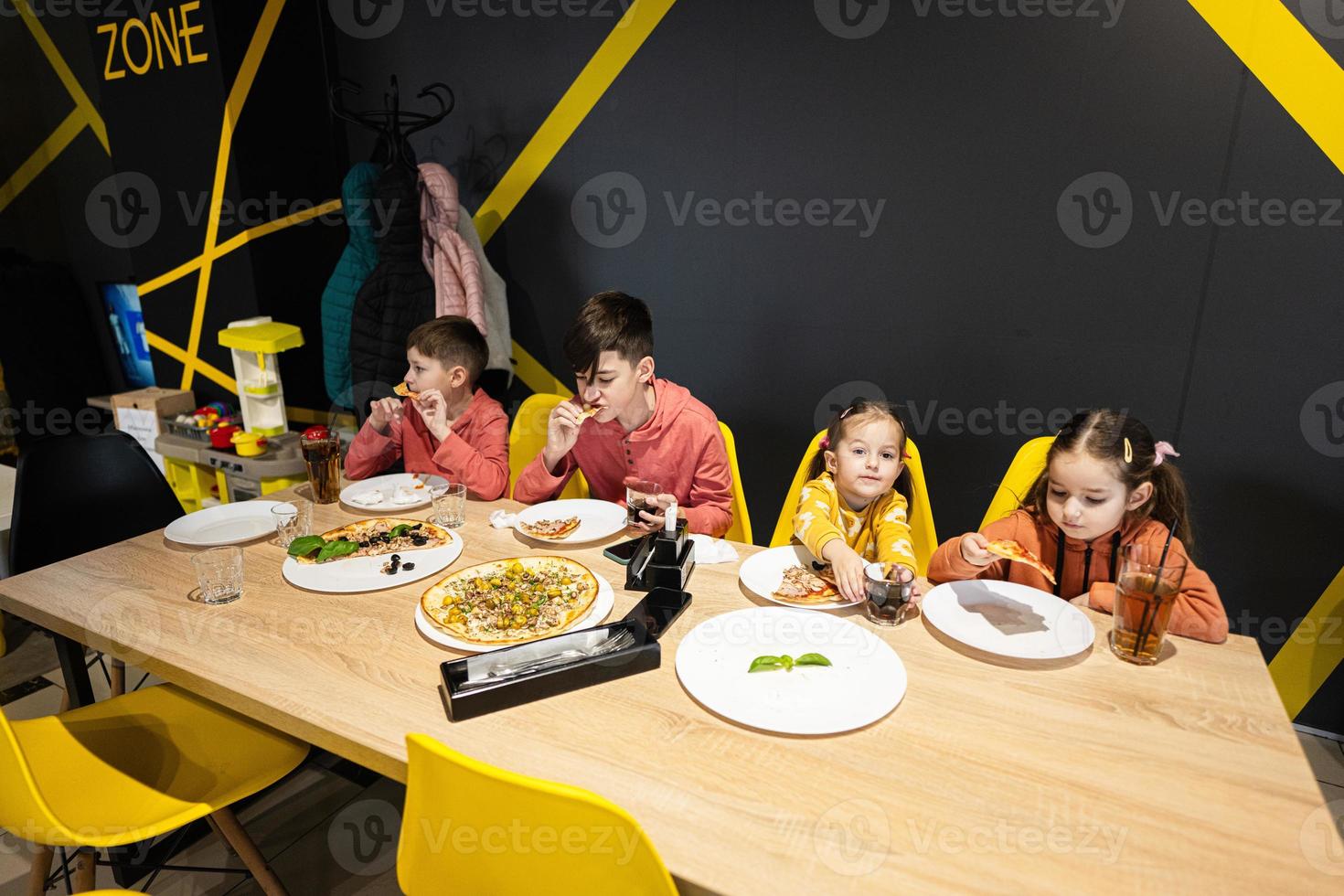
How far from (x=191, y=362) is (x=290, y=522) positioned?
260 centimetres

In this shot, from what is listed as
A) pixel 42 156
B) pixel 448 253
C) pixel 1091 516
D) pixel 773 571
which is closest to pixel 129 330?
pixel 42 156

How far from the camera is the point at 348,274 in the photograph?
126 inches

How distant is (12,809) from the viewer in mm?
1193

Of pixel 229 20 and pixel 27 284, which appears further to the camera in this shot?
pixel 27 284

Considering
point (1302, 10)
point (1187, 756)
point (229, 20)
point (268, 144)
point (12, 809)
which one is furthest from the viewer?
point (268, 144)

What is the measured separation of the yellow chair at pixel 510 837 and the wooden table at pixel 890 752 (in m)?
0.08

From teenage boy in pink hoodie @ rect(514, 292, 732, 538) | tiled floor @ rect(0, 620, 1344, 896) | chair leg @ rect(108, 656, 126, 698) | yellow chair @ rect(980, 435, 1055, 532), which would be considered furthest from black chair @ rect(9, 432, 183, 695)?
yellow chair @ rect(980, 435, 1055, 532)

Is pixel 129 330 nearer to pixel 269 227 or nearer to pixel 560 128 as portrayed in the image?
pixel 269 227

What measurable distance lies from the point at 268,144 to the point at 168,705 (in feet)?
8.69

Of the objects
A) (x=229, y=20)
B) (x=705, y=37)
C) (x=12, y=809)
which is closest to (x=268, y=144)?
(x=229, y=20)

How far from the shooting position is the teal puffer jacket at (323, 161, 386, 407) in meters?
3.09

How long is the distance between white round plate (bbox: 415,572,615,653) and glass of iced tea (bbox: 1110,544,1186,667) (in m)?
0.90

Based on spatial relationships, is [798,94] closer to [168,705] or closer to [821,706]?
[821,706]

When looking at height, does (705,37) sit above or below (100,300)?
above
